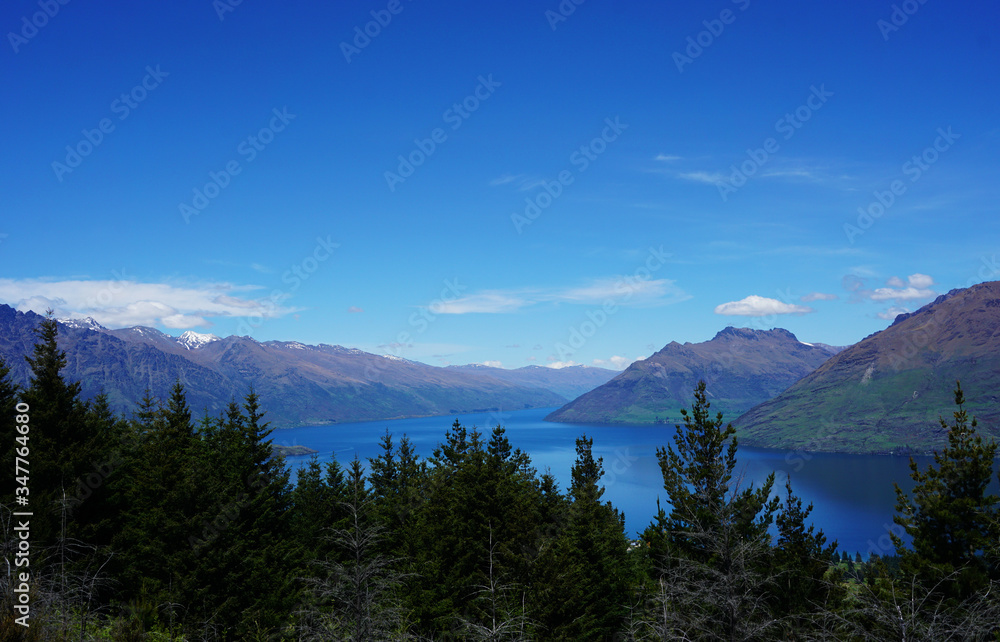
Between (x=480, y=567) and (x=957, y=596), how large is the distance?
22482 mm

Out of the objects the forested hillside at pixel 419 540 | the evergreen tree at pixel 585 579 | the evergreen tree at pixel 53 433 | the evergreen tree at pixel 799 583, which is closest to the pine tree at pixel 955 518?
the forested hillside at pixel 419 540

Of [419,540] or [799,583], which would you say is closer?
[799,583]

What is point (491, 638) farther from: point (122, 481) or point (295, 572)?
point (122, 481)

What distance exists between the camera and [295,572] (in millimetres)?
33094

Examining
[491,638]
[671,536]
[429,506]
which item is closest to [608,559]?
[671,536]

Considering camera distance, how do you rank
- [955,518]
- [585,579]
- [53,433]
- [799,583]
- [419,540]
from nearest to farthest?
[955,518], [799,583], [53,433], [585,579], [419,540]

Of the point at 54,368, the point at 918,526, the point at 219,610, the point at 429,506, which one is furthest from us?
the point at 429,506

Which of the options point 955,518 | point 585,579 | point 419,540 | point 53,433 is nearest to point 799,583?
point 955,518

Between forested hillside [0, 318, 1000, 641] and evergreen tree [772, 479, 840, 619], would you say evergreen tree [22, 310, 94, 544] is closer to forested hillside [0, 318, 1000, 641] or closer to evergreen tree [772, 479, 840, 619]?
forested hillside [0, 318, 1000, 641]

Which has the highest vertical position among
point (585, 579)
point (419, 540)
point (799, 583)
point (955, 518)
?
point (955, 518)

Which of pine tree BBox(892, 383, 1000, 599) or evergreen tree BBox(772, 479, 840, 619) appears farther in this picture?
evergreen tree BBox(772, 479, 840, 619)

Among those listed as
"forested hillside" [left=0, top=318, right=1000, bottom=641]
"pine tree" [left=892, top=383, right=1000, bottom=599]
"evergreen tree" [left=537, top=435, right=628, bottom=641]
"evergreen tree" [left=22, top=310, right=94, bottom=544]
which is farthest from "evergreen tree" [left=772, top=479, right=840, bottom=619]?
"evergreen tree" [left=22, top=310, right=94, bottom=544]

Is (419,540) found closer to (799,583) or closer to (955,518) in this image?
(799,583)

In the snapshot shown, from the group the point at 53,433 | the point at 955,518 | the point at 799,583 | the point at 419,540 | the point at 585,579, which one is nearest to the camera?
the point at 955,518
